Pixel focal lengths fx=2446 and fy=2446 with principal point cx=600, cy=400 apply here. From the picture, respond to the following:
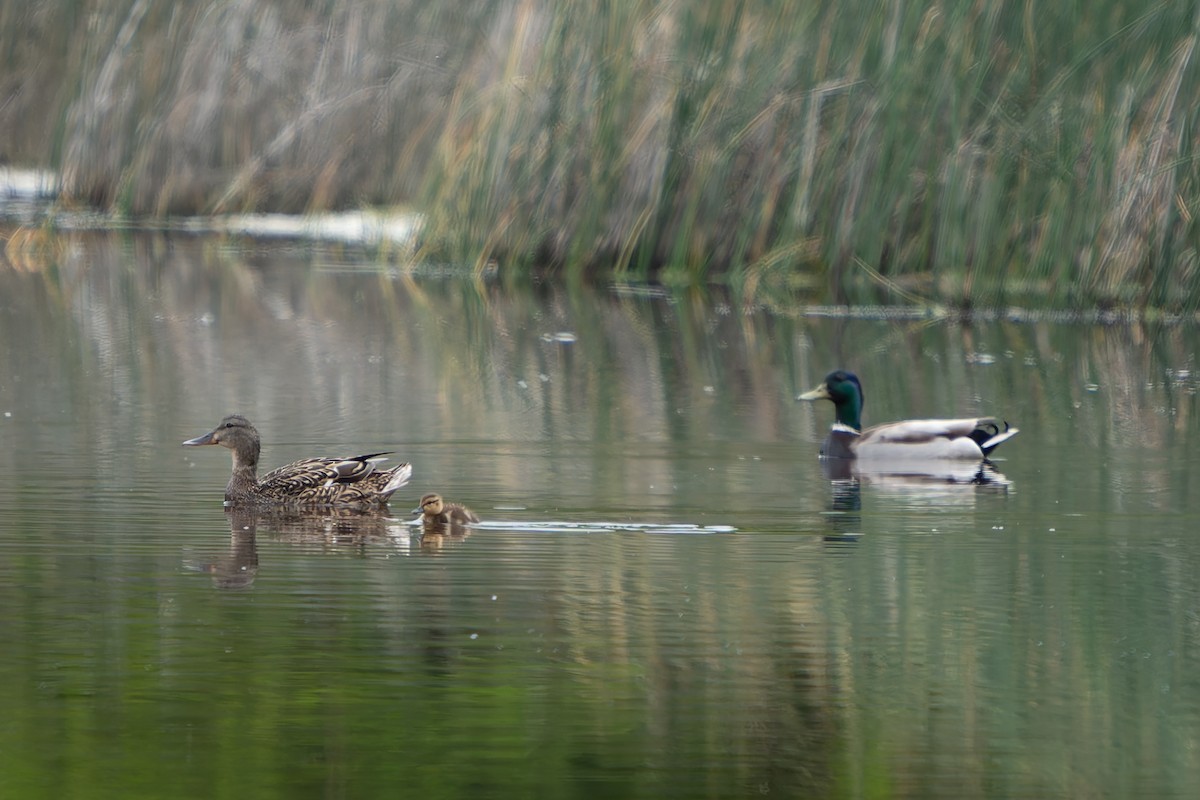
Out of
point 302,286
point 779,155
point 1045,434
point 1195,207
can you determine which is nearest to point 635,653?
point 1045,434

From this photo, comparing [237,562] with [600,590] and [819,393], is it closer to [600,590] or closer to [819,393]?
[600,590]

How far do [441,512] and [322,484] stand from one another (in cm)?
93

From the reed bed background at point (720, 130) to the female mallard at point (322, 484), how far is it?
7569 mm

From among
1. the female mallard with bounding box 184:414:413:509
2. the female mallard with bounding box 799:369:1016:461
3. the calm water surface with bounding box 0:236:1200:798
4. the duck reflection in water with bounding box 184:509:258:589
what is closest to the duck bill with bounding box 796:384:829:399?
the calm water surface with bounding box 0:236:1200:798

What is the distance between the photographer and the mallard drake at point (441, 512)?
9133 millimetres

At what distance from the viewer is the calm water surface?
18.9 feet

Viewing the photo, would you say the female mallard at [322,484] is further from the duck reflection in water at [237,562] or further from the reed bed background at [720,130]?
the reed bed background at [720,130]

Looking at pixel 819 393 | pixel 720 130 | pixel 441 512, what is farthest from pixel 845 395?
pixel 720 130

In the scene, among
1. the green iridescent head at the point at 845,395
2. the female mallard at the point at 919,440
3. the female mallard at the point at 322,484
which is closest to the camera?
the female mallard at the point at 322,484

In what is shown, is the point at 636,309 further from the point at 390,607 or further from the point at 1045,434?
the point at 390,607

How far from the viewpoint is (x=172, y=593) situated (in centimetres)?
768

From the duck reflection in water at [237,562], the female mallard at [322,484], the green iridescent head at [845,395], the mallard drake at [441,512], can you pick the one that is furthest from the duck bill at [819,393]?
the duck reflection in water at [237,562]

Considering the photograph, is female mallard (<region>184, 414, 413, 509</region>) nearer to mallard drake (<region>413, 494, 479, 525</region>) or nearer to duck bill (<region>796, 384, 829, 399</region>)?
mallard drake (<region>413, 494, 479, 525</region>)

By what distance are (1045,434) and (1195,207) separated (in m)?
3.80
